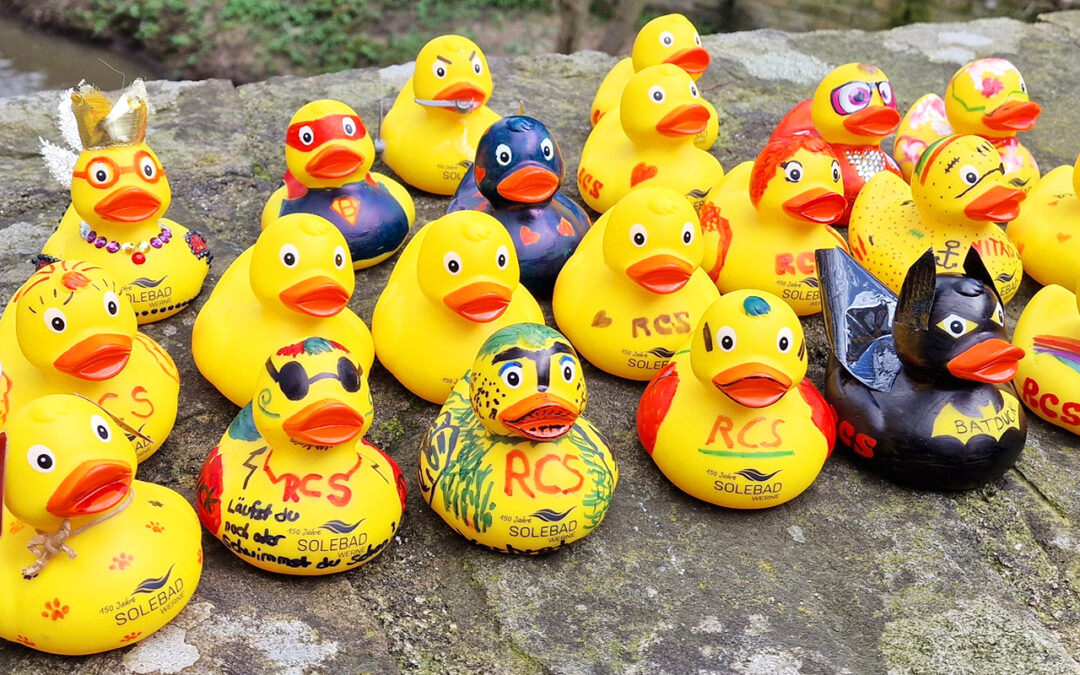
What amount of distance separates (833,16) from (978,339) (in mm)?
6184

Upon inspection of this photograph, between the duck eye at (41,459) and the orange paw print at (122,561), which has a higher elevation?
the duck eye at (41,459)

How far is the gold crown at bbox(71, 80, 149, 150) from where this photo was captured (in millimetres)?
3475

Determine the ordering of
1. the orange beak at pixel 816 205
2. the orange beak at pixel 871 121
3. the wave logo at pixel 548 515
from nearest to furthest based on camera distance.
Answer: the wave logo at pixel 548 515
the orange beak at pixel 816 205
the orange beak at pixel 871 121

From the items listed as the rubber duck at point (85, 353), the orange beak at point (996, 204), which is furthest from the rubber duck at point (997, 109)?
the rubber duck at point (85, 353)

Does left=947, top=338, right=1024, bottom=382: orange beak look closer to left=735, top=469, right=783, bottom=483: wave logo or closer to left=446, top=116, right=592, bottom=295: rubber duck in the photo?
left=735, top=469, right=783, bottom=483: wave logo

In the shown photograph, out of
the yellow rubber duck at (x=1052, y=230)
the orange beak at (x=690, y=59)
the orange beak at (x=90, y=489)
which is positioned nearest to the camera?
the orange beak at (x=90, y=489)

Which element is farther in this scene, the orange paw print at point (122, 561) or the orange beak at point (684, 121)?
the orange beak at point (684, 121)

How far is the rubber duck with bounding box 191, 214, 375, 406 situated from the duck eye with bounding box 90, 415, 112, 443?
2.47 feet

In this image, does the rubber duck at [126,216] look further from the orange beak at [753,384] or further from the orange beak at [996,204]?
the orange beak at [996,204]

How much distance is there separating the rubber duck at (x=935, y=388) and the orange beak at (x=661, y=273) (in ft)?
1.61

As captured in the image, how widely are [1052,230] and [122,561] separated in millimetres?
3200

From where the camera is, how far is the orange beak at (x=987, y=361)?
2.96m

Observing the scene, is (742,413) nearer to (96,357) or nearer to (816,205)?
(816,205)

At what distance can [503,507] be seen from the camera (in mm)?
2799
